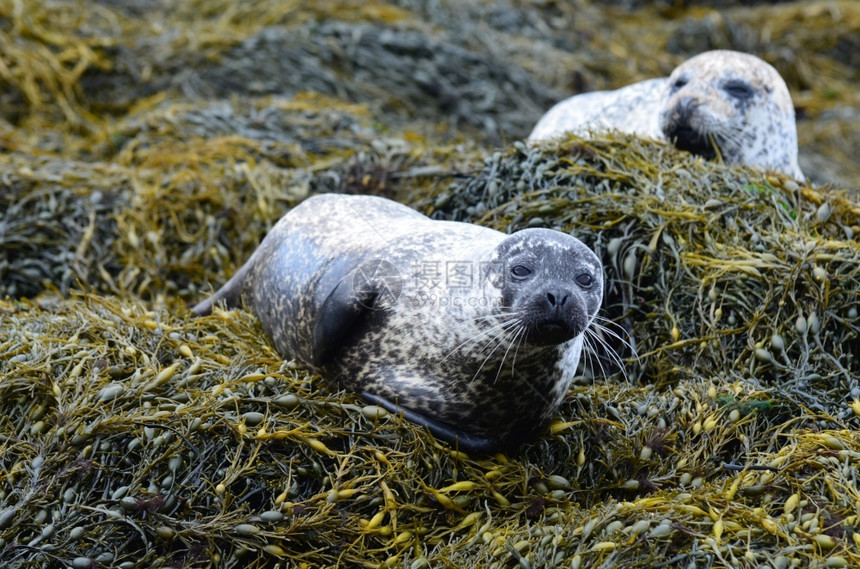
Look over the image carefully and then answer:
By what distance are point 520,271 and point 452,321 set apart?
0.37 meters

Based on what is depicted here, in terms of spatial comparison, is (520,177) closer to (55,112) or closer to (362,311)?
(362,311)

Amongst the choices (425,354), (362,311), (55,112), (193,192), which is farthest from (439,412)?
(55,112)

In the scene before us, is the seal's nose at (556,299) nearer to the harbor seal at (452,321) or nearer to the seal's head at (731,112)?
the harbor seal at (452,321)

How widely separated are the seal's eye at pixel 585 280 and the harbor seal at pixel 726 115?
2265 mm

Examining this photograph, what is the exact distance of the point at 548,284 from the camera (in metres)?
3.56

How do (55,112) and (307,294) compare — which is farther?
(55,112)

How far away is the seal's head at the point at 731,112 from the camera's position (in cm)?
600

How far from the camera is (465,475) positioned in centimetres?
380

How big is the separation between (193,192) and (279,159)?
0.77 m

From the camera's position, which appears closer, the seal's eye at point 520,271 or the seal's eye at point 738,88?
the seal's eye at point 520,271

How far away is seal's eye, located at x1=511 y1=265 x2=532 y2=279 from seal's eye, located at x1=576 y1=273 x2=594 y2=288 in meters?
0.19

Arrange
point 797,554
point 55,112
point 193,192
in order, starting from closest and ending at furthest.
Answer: point 797,554, point 193,192, point 55,112

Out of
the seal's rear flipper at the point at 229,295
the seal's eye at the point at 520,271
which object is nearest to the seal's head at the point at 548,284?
the seal's eye at the point at 520,271

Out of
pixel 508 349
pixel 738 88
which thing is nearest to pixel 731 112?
pixel 738 88
